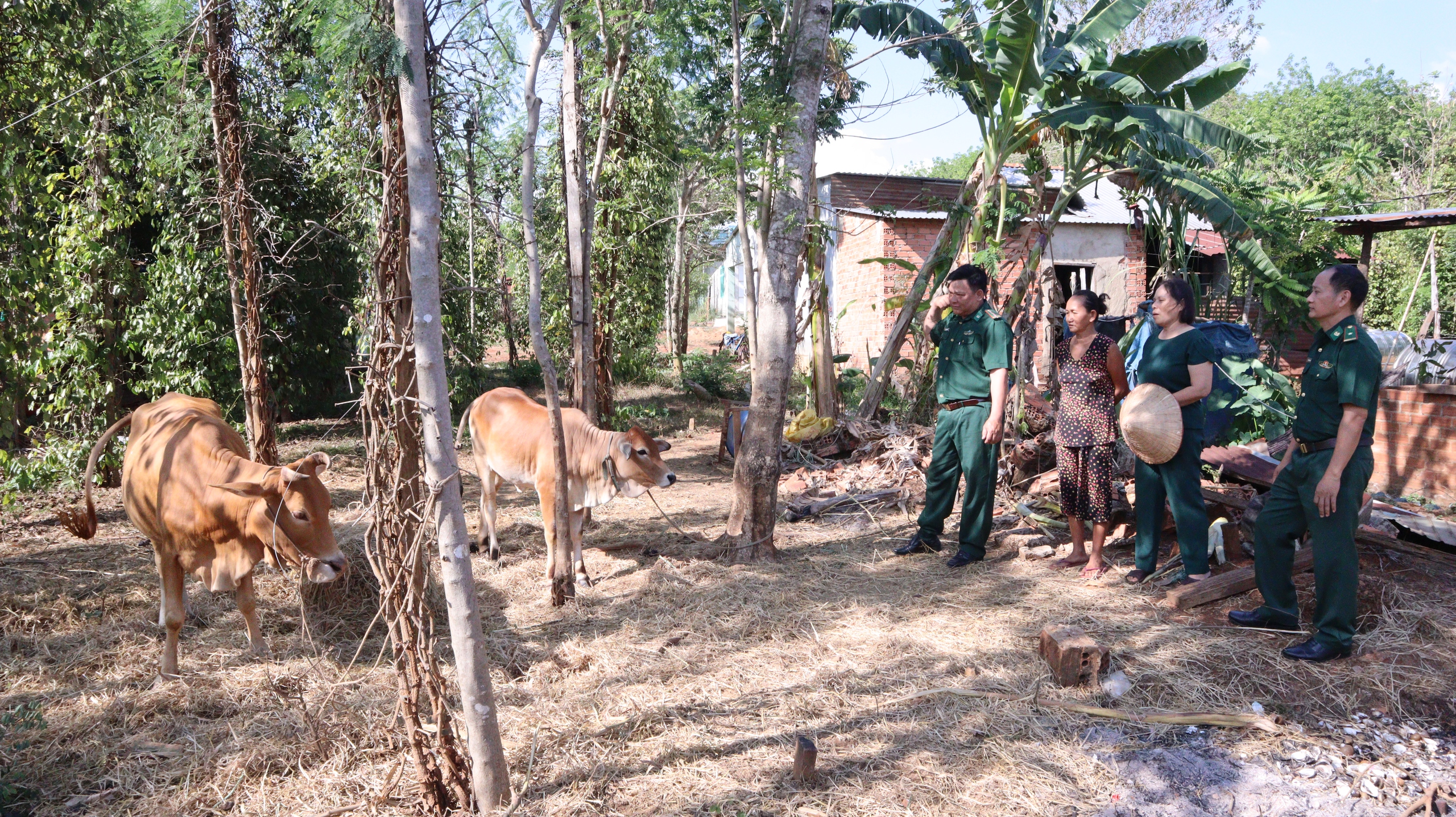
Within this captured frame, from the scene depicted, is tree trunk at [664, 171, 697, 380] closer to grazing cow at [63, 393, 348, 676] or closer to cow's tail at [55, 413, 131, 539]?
cow's tail at [55, 413, 131, 539]

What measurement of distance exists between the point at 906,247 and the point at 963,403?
10.5 metres

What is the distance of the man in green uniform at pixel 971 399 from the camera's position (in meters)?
5.53

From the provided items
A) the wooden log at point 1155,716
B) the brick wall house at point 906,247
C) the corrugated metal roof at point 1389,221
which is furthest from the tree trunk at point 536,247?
the brick wall house at point 906,247

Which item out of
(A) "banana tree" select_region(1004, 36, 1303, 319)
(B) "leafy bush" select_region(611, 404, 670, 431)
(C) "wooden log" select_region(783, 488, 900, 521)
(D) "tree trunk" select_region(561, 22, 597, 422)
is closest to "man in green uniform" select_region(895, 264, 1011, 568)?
(C) "wooden log" select_region(783, 488, 900, 521)

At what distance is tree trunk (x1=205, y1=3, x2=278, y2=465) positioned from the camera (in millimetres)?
6156

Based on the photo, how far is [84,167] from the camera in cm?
775

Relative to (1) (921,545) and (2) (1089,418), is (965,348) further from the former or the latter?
(1) (921,545)

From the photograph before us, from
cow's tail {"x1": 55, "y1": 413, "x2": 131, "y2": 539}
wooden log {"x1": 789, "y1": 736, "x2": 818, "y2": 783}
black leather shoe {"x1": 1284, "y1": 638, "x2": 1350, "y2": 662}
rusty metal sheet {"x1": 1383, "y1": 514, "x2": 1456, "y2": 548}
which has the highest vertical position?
cow's tail {"x1": 55, "y1": 413, "x2": 131, "y2": 539}

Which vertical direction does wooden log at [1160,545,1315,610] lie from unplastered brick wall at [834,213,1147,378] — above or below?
below

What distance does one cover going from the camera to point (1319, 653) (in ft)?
13.5

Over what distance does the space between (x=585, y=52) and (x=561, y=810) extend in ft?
23.8

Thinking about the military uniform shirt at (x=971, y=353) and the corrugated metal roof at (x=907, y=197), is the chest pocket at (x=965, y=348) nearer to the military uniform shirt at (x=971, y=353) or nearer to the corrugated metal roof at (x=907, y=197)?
the military uniform shirt at (x=971, y=353)

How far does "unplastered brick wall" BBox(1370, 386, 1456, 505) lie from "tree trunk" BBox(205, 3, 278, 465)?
9.60m

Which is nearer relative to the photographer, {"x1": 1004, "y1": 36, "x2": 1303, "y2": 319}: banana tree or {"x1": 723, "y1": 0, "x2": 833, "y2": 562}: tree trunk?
{"x1": 723, "y1": 0, "x2": 833, "y2": 562}: tree trunk
